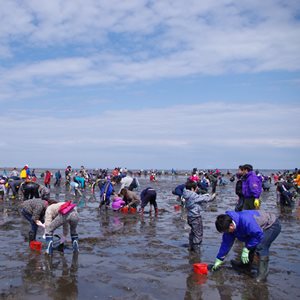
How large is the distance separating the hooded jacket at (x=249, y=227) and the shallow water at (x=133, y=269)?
0.64 m

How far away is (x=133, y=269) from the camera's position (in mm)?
6703

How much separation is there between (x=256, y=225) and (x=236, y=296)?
3.82ft

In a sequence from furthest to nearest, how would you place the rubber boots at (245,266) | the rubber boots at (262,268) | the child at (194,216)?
the child at (194,216)
the rubber boots at (245,266)
the rubber boots at (262,268)

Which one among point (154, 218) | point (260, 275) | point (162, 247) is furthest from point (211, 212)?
point (260, 275)

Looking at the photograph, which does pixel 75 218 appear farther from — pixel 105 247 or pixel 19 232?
pixel 19 232

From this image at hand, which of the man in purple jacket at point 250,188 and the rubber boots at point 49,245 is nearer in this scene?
the rubber boots at point 49,245

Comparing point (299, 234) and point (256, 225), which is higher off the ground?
point (256, 225)

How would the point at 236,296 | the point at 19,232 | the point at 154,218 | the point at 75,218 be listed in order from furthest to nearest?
the point at 154,218, the point at 19,232, the point at 75,218, the point at 236,296

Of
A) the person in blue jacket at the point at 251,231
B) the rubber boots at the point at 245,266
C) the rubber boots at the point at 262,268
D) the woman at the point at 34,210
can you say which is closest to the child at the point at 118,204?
the woman at the point at 34,210

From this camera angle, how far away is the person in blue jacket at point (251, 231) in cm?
584

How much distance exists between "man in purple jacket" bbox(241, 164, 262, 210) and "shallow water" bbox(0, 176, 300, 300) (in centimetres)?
115

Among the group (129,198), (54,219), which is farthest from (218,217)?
(129,198)

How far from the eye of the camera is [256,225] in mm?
5891

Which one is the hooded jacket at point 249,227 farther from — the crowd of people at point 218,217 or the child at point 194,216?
the child at point 194,216
